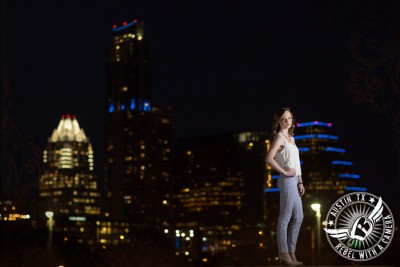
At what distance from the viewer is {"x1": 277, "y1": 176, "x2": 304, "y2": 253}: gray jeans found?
14570mm

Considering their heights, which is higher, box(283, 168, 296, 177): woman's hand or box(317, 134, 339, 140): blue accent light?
box(317, 134, 339, 140): blue accent light

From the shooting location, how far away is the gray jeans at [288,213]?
47.8 ft

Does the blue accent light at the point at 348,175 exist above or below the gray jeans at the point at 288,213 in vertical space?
above

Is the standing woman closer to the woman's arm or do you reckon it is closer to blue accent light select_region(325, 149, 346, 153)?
the woman's arm

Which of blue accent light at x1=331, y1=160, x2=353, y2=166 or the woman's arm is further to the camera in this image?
blue accent light at x1=331, y1=160, x2=353, y2=166

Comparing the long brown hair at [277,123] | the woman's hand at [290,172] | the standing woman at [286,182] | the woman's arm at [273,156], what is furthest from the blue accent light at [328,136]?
the woman's hand at [290,172]

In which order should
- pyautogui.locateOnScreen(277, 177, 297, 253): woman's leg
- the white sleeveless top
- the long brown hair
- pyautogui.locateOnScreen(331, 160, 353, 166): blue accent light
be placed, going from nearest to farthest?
1. pyautogui.locateOnScreen(277, 177, 297, 253): woman's leg
2. the white sleeveless top
3. the long brown hair
4. pyautogui.locateOnScreen(331, 160, 353, 166): blue accent light

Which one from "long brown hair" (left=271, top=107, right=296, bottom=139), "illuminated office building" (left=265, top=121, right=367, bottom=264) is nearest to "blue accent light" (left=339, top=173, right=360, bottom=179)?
"illuminated office building" (left=265, top=121, right=367, bottom=264)

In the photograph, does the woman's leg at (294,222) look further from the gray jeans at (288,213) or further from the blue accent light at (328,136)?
the blue accent light at (328,136)

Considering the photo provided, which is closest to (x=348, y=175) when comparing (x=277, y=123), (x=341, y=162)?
(x=341, y=162)

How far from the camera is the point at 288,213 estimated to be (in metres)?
14.6

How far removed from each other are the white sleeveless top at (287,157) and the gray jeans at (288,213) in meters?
0.19

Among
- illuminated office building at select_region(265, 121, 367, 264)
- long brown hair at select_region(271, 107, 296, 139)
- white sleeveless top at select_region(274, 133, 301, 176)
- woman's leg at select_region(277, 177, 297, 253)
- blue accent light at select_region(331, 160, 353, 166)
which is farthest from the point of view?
blue accent light at select_region(331, 160, 353, 166)

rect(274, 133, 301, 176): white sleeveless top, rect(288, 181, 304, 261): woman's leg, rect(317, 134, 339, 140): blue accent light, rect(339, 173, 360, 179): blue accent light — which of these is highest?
rect(317, 134, 339, 140): blue accent light
